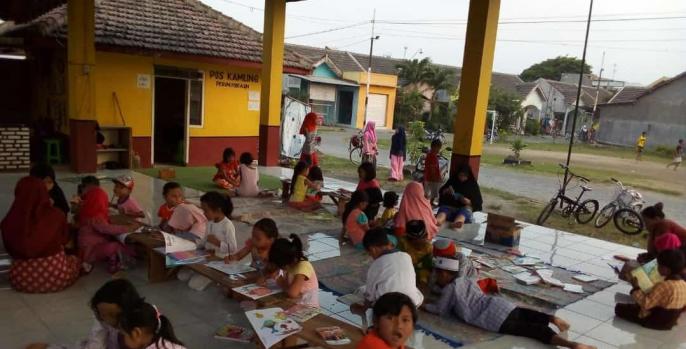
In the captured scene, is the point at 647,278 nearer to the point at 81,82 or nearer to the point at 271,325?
the point at 271,325

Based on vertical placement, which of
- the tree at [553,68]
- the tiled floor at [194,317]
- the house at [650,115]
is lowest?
the tiled floor at [194,317]

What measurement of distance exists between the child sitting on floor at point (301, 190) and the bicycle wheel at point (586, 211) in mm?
5161

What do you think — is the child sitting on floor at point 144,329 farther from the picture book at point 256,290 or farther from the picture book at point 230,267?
the picture book at point 230,267

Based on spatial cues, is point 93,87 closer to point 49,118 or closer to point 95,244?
point 49,118

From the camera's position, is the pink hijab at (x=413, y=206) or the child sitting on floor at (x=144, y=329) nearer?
the child sitting on floor at (x=144, y=329)

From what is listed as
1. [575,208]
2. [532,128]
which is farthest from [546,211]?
[532,128]

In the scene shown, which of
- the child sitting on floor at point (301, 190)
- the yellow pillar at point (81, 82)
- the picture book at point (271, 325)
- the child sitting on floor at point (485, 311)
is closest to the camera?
the picture book at point (271, 325)

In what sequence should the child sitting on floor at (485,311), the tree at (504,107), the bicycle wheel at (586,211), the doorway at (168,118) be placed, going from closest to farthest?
the child sitting on floor at (485,311), the bicycle wheel at (586,211), the doorway at (168,118), the tree at (504,107)

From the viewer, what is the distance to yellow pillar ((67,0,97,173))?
417 inches

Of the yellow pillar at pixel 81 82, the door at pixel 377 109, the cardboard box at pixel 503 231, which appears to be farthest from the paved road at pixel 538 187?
the door at pixel 377 109

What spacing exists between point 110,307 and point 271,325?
101 centimetres

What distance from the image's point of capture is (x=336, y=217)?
29.6 ft

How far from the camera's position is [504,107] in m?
35.6

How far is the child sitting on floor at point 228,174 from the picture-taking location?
10.6 m
